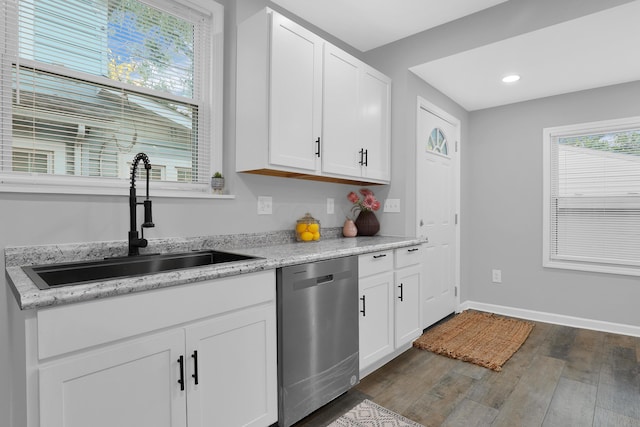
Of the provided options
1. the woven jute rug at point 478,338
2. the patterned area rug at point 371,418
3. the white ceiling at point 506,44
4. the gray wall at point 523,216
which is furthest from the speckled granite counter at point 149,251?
the gray wall at point 523,216

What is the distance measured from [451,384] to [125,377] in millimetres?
2003

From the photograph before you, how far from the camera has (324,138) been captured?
241 centimetres

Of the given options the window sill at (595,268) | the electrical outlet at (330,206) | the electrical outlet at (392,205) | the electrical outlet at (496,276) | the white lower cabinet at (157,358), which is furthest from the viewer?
the electrical outlet at (496,276)

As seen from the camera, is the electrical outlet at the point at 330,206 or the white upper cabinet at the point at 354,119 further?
the electrical outlet at the point at 330,206

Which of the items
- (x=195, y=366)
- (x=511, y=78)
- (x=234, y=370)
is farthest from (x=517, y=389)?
(x=511, y=78)

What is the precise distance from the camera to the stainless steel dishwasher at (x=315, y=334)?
1674mm

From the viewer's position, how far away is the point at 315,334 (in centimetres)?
183

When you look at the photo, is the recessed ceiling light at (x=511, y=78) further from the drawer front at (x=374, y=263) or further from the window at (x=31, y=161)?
the window at (x=31, y=161)

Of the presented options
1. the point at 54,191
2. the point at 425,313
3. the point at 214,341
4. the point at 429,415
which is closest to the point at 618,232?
the point at 425,313

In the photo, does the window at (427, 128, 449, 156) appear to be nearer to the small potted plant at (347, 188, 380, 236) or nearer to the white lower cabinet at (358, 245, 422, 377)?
the small potted plant at (347, 188, 380, 236)

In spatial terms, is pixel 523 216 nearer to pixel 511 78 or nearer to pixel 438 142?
pixel 438 142

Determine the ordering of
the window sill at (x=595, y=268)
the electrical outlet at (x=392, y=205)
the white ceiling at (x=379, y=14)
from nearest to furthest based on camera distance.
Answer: the white ceiling at (x=379, y=14) < the electrical outlet at (x=392, y=205) < the window sill at (x=595, y=268)

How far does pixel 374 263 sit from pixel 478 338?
5.14 feet

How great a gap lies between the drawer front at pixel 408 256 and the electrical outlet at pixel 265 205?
3.20ft
